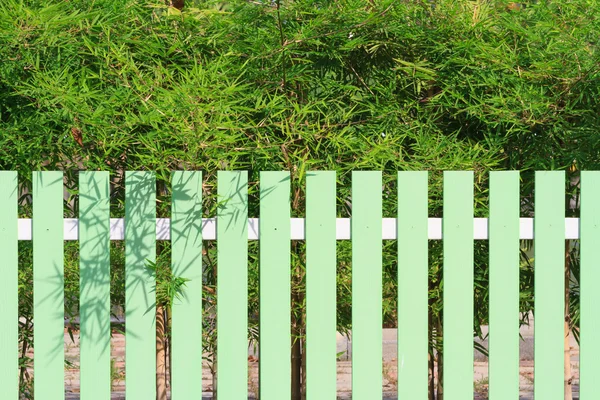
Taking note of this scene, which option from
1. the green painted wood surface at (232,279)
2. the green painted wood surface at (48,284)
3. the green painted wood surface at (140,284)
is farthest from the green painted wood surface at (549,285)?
the green painted wood surface at (48,284)

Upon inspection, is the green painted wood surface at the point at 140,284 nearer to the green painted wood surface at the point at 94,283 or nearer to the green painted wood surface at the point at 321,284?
the green painted wood surface at the point at 94,283

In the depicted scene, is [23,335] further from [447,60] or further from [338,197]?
[447,60]

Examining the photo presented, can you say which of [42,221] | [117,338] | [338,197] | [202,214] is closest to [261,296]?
[202,214]

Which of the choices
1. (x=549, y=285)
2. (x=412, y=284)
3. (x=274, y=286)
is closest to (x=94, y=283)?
(x=274, y=286)

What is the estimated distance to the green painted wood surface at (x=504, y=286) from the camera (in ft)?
8.45

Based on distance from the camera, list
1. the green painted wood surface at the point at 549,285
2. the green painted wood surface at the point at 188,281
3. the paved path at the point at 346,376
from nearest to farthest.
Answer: the green painted wood surface at the point at 188,281, the green painted wood surface at the point at 549,285, the paved path at the point at 346,376

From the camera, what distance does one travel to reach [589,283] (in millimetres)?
2670

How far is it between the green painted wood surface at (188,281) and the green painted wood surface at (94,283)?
0.22 metres

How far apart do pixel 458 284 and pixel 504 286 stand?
0.53 feet

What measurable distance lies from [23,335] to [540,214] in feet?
6.35

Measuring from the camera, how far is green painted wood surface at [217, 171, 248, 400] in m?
2.50

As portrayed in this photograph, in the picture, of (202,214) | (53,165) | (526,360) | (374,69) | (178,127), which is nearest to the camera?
(178,127)

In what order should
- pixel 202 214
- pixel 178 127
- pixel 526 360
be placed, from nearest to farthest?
pixel 178 127 < pixel 202 214 < pixel 526 360

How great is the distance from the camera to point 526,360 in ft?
20.2
